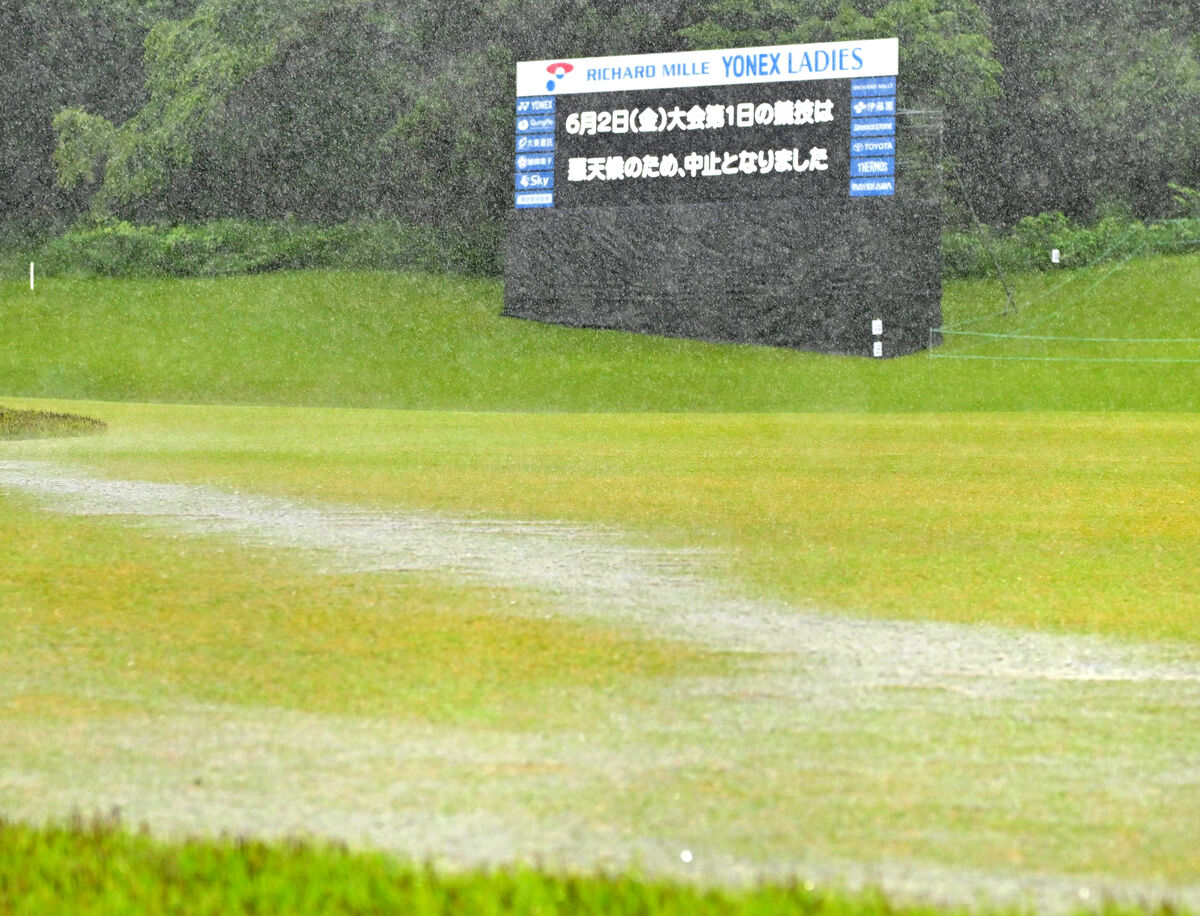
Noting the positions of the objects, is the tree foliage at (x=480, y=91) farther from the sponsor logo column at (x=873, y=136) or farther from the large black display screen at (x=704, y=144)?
the sponsor logo column at (x=873, y=136)

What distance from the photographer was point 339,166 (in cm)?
4184

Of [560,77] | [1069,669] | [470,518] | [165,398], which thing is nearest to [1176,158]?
[560,77]

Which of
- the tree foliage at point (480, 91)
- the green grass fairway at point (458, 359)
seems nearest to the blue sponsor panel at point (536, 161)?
the green grass fairway at point (458, 359)

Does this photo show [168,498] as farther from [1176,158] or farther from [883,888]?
[1176,158]

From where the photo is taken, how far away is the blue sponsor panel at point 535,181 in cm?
2636

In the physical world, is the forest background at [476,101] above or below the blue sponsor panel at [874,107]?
above

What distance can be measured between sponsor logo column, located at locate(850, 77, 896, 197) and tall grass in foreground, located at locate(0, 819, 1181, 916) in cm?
2241

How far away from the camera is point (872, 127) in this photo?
24156 millimetres

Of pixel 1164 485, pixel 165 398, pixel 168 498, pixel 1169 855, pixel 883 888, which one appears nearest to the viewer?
pixel 883 888

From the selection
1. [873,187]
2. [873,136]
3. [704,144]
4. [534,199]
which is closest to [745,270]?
[704,144]

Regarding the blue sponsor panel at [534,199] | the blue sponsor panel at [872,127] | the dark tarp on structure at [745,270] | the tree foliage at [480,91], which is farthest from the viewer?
the tree foliage at [480,91]

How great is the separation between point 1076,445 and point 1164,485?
3883mm

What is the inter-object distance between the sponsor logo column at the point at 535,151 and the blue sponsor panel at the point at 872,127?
501 centimetres

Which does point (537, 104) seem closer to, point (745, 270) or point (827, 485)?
point (745, 270)
